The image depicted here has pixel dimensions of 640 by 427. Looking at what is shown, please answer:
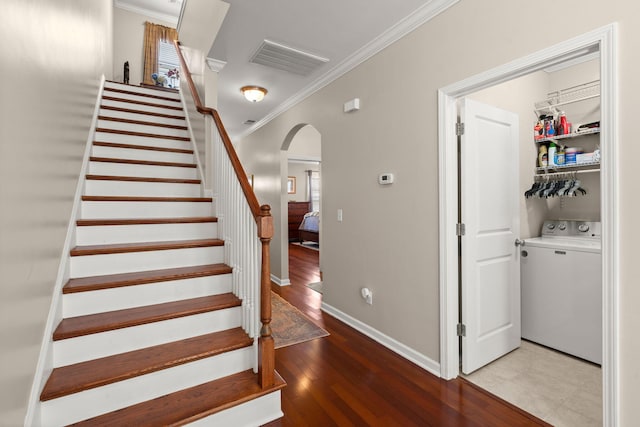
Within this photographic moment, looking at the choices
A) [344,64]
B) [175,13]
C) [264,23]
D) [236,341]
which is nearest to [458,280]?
[236,341]

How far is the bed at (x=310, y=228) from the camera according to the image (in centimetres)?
815

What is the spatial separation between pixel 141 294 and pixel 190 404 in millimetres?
781

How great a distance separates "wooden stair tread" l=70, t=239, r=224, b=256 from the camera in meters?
2.00

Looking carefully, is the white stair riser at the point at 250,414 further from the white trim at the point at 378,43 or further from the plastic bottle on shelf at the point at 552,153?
the plastic bottle on shelf at the point at 552,153

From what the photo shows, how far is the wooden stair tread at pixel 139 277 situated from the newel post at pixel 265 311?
0.58 metres

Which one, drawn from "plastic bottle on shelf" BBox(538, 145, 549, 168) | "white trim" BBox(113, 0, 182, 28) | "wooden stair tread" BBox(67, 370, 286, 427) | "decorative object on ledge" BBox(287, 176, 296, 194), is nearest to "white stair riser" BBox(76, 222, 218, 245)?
"wooden stair tread" BBox(67, 370, 286, 427)

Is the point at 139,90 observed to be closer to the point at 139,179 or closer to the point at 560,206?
the point at 139,179

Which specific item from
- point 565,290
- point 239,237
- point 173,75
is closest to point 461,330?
point 565,290

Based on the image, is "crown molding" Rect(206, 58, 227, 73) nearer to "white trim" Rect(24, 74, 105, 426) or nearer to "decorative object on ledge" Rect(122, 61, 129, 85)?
"white trim" Rect(24, 74, 105, 426)

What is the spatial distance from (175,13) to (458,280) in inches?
281

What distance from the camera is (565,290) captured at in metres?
2.50

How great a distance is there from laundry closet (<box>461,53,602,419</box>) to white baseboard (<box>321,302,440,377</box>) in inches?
11.3

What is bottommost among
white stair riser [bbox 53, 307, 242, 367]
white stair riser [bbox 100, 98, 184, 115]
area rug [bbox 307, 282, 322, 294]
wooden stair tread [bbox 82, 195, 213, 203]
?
area rug [bbox 307, 282, 322, 294]

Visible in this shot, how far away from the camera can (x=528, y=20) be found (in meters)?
1.68
